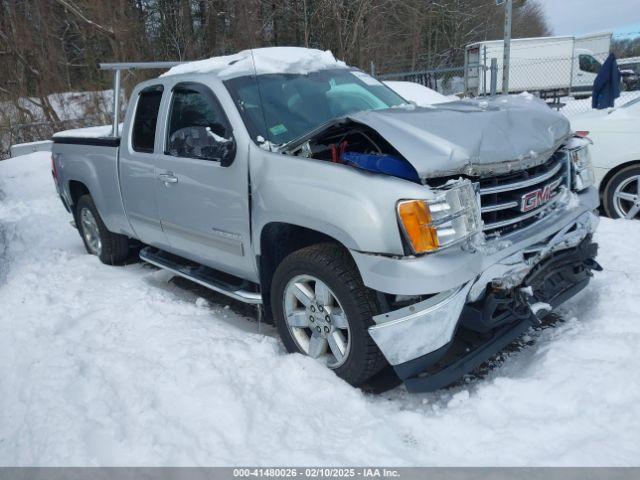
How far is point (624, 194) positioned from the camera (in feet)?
18.6

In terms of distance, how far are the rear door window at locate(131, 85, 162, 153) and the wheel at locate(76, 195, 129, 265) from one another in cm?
137

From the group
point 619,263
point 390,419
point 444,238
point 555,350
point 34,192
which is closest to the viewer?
point 444,238

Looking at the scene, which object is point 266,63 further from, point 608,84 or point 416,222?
point 608,84

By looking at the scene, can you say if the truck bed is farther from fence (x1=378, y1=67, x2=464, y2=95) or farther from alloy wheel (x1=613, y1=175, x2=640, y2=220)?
fence (x1=378, y1=67, x2=464, y2=95)

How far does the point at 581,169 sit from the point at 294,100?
2046 mm

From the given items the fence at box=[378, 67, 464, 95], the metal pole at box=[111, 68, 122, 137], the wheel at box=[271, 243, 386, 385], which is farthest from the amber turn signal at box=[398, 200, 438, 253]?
the fence at box=[378, 67, 464, 95]

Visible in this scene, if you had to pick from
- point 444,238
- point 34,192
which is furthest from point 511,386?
point 34,192

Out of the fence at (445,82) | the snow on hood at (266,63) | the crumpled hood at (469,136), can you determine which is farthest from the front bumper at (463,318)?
the fence at (445,82)

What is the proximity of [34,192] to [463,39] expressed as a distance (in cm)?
2769

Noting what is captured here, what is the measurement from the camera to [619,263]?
4.46 meters

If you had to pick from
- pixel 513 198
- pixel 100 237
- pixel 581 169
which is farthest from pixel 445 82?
pixel 513 198

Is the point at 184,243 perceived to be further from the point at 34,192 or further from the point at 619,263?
the point at 34,192

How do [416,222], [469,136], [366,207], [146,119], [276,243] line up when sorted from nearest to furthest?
1. [416,222]
2. [366,207]
3. [469,136]
4. [276,243]
5. [146,119]

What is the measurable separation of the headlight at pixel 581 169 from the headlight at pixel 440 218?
1.28 meters
